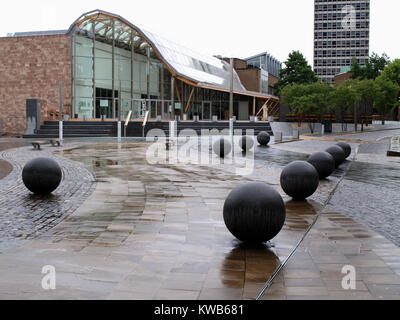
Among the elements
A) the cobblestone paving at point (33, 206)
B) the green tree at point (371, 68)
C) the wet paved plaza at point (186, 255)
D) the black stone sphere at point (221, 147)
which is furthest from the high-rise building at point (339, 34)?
the wet paved plaza at point (186, 255)

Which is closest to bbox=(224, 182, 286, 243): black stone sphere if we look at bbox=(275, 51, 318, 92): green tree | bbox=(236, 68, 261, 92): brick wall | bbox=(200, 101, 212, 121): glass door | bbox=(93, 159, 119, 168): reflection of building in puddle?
bbox=(93, 159, 119, 168): reflection of building in puddle

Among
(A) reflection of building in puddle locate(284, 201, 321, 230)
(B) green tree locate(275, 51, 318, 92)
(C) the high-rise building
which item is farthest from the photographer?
(C) the high-rise building

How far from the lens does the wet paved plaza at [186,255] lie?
185 inches

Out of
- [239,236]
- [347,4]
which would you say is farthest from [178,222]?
[347,4]

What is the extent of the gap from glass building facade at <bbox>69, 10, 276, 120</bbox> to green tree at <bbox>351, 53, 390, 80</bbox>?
123 feet

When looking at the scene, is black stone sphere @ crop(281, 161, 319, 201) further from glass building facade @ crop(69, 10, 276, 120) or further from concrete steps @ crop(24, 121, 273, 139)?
glass building facade @ crop(69, 10, 276, 120)

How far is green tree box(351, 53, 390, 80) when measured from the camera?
85056mm

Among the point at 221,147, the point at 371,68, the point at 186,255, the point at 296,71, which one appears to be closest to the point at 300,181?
the point at 186,255

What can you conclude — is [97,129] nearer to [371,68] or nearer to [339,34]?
[371,68]

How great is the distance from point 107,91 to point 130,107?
10.1 feet

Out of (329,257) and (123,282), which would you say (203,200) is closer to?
(329,257)

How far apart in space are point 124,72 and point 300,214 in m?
45.1

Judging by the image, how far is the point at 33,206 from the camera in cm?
926

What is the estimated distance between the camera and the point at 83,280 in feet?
16.2
